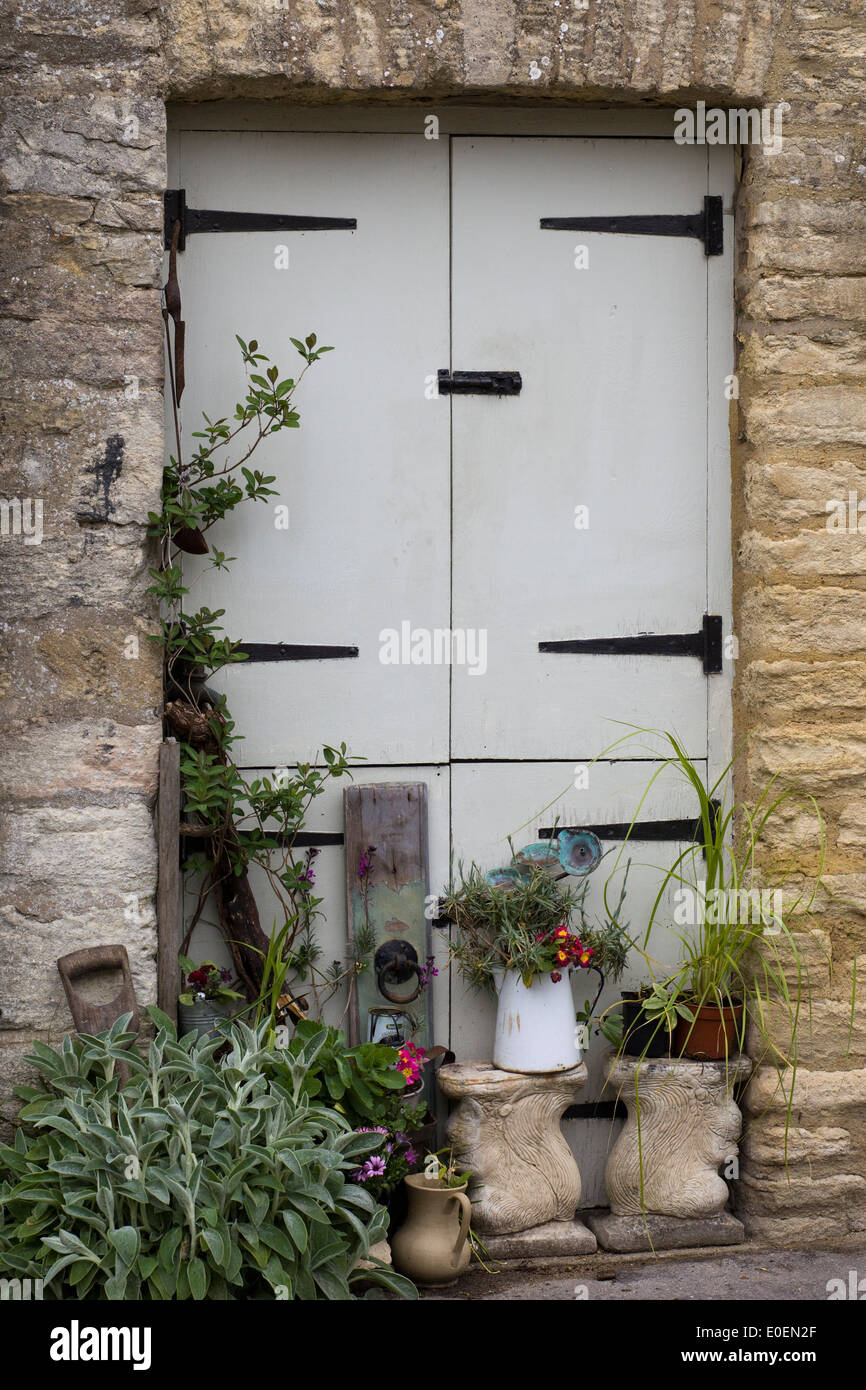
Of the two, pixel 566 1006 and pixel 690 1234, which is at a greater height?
pixel 566 1006

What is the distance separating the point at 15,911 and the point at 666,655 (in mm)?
1765

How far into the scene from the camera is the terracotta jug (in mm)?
2812

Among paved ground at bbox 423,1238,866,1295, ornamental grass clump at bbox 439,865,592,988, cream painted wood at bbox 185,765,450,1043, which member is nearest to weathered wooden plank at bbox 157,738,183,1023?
cream painted wood at bbox 185,765,450,1043

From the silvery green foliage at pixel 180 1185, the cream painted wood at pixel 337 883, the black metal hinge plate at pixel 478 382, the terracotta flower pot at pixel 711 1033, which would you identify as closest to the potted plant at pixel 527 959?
the cream painted wood at pixel 337 883

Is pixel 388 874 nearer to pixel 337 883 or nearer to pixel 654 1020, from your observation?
pixel 337 883

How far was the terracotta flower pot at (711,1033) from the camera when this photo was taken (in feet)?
10.0

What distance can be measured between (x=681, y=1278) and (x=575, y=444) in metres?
2.10

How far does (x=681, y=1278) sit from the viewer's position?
2.90m

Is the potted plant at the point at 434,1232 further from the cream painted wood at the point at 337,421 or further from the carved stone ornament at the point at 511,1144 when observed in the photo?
the cream painted wood at the point at 337,421

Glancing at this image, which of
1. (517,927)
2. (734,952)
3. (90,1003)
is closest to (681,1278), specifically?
(734,952)

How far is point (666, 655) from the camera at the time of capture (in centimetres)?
327

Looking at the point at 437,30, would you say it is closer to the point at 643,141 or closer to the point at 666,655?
the point at 643,141

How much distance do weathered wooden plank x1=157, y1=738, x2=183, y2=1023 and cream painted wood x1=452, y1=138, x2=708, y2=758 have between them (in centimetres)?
76

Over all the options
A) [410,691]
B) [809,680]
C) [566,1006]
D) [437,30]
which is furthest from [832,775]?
[437,30]
